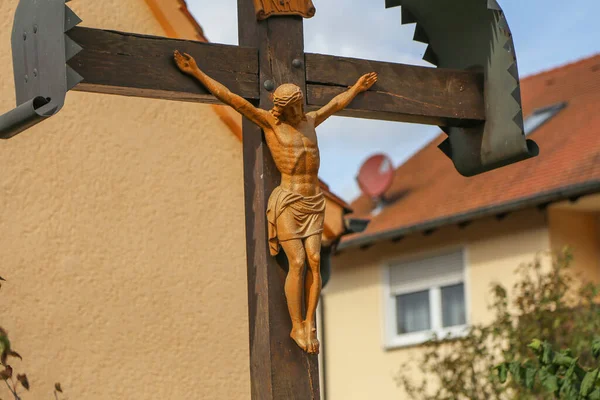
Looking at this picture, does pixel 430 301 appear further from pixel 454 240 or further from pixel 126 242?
pixel 126 242

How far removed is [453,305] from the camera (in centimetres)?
1759

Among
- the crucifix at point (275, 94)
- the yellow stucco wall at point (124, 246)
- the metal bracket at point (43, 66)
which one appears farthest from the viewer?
the yellow stucco wall at point (124, 246)

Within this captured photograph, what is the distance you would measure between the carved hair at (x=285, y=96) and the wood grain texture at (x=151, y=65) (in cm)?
22

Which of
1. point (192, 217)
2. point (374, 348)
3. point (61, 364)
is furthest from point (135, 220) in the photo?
point (374, 348)

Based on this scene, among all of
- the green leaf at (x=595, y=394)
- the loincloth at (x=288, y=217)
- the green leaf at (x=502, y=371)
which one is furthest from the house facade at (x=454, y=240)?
the loincloth at (x=288, y=217)

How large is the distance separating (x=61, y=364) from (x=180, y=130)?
174 centimetres

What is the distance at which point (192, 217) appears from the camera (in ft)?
28.0

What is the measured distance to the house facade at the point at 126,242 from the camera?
784 centimetres

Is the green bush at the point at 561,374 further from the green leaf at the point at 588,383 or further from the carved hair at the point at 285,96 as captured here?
the carved hair at the point at 285,96

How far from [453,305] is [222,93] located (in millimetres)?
12620

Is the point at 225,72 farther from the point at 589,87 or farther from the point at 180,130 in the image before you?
the point at 589,87

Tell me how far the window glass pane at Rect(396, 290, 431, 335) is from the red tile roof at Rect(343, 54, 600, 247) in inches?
37.1

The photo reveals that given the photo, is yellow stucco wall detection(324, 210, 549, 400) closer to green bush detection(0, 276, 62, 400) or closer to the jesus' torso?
green bush detection(0, 276, 62, 400)

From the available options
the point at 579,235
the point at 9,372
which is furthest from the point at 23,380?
the point at 579,235
